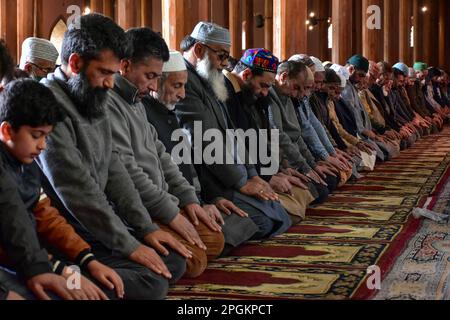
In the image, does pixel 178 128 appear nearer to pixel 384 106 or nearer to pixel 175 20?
pixel 175 20

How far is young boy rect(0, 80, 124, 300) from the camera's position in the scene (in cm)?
258

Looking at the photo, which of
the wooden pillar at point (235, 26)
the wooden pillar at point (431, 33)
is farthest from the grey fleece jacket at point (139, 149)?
the wooden pillar at point (431, 33)

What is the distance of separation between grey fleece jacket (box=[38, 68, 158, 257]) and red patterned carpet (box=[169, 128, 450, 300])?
0.45m

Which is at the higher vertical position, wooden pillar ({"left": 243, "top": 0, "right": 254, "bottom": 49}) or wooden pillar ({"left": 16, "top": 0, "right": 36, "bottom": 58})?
wooden pillar ({"left": 243, "top": 0, "right": 254, "bottom": 49})

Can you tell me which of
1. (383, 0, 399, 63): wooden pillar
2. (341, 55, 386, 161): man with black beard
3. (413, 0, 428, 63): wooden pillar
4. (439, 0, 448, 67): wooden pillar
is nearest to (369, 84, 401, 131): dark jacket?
(341, 55, 386, 161): man with black beard

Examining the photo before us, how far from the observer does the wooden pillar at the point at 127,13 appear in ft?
37.6

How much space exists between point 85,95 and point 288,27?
576cm

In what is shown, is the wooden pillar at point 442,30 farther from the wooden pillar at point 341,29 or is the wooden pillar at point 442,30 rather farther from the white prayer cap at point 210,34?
the white prayer cap at point 210,34

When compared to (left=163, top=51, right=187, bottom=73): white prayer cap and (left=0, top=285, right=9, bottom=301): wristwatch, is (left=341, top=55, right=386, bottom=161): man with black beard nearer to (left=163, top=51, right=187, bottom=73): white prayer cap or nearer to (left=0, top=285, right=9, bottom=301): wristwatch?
(left=163, top=51, right=187, bottom=73): white prayer cap

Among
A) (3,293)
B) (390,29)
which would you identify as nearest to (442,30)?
(390,29)

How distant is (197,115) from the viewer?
4590 mm

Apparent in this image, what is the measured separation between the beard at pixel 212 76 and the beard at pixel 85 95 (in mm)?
1612

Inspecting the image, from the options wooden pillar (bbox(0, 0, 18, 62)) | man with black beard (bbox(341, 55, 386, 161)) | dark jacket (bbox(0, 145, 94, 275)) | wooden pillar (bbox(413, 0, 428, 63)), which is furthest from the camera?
wooden pillar (bbox(413, 0, 428, 63))
